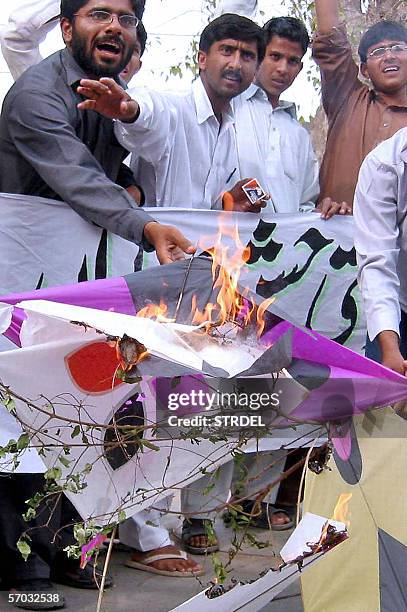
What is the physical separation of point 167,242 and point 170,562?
1.35 meters

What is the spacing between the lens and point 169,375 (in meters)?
2.76

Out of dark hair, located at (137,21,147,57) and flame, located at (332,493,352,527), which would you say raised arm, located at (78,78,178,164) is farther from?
flame, located at (332,493,352,527)

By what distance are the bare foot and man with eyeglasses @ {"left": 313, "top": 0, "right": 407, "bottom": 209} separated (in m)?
1.68

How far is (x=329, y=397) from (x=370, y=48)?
247 cm

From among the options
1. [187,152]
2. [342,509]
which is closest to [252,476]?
[342,509]

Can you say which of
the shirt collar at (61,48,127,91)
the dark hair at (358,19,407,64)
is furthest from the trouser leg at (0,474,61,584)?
the dark hair at (358,19,407,64)

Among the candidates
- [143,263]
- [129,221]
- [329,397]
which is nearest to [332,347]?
[329,397]

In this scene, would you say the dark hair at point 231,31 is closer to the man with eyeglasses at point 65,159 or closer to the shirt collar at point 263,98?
the shirt collar at point 263,98

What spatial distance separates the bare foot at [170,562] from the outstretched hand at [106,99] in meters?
1.76

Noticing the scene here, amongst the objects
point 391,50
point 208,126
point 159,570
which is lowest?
point 159,570

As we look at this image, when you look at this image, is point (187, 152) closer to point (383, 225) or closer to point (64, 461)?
point (383, 225)

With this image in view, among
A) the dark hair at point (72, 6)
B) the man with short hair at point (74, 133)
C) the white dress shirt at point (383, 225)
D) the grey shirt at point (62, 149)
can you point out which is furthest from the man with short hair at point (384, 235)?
the dark hair at point (72, 6)

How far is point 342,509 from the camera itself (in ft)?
10.5

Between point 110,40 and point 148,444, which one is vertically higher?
point 110,40
